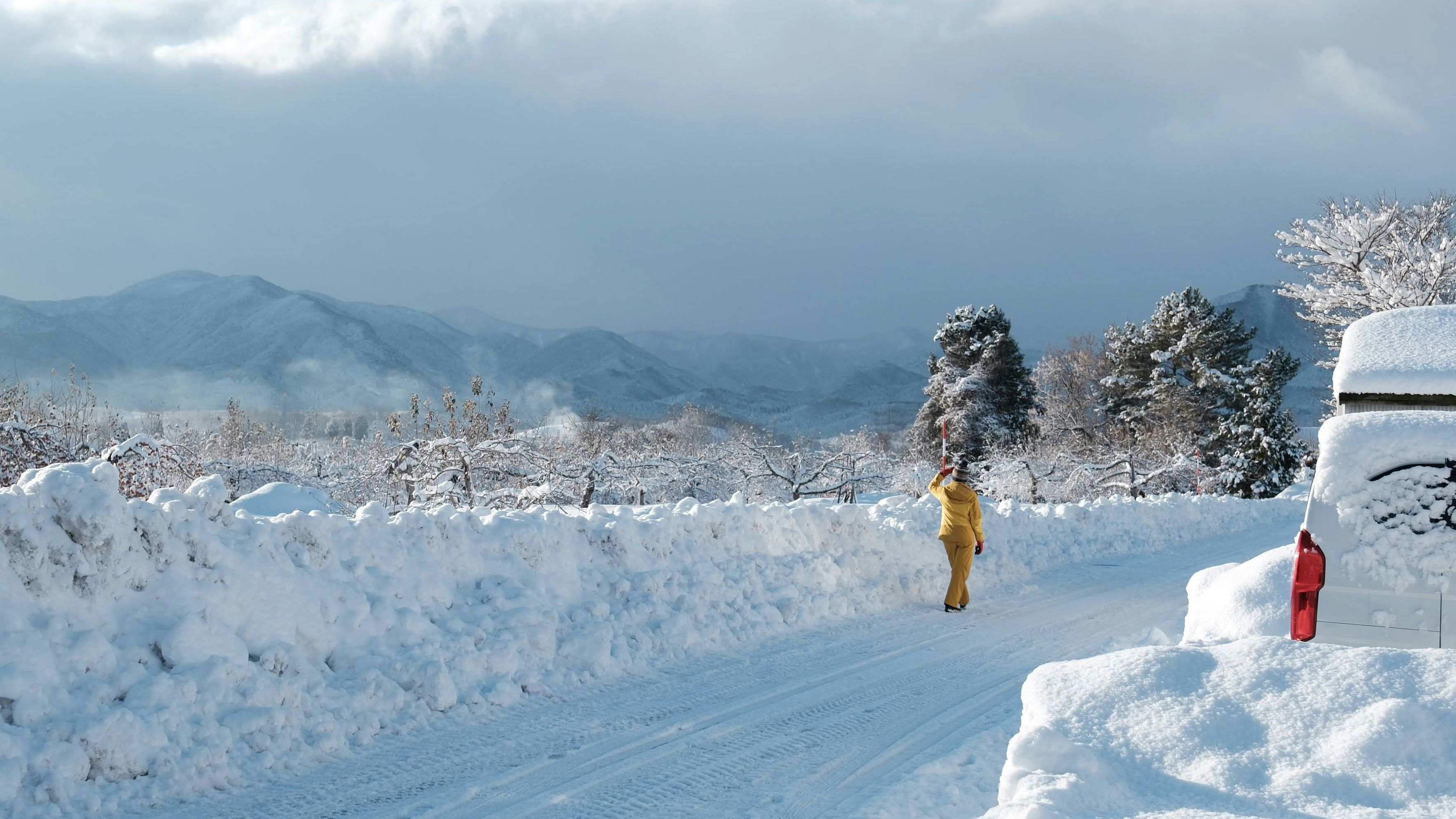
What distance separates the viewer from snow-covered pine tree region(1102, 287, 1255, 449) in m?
46.7

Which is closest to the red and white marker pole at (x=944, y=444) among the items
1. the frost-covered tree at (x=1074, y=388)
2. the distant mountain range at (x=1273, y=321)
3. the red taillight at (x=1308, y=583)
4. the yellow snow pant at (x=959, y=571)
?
the yellow snow pant at (x=959, y=571)

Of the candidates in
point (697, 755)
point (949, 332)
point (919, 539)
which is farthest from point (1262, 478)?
point (697, 755)

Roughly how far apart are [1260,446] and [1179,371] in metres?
9.16

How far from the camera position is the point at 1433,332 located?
222 inches

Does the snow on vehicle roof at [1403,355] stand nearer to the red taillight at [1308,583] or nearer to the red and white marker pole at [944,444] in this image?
the red taillight at [1308,583]

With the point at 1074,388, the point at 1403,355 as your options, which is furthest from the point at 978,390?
the point at 1403,355

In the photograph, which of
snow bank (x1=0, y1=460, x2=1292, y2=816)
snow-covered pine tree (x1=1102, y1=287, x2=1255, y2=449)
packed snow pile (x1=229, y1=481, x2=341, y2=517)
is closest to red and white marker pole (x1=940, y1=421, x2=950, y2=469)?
snow bank (x1=0, y1=460, x2=1292, y2=816)

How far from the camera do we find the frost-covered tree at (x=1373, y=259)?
102 feet

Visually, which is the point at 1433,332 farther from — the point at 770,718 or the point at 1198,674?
the point at 770,718

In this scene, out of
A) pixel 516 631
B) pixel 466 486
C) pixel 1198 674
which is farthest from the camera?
pixel 466 486

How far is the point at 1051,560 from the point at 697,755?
34.0 feet

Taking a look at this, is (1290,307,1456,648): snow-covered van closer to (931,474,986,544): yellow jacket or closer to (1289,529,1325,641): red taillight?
(1289,529,1325,641): red taillight

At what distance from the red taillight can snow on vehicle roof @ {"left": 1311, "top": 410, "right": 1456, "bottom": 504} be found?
26 centimetres

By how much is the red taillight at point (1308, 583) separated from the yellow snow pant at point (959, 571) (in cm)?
554
